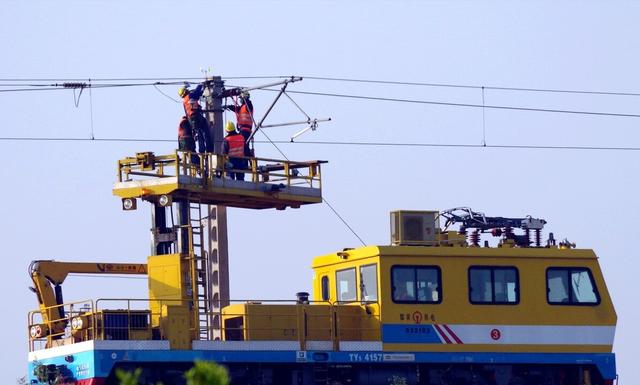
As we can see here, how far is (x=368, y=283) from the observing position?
86.8 ft

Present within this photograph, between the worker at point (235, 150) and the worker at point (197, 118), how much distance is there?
540 millimetres

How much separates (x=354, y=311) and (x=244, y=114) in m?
6.33

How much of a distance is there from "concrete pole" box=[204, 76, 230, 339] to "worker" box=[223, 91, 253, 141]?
1.56 ft

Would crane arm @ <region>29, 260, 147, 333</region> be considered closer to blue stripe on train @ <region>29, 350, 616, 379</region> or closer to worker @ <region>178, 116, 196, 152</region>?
blue stripe on train @ <region>29, 350, 616, 379</region>

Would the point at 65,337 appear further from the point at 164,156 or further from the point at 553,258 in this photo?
the point at 553,258

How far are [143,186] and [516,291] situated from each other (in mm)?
8880

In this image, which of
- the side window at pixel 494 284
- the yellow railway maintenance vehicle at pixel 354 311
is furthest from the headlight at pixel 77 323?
the side window at pixel 494 284

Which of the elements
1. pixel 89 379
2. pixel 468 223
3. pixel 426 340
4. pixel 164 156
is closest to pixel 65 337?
pixel 89 379

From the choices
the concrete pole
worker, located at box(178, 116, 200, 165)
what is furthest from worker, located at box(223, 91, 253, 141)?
worker, located at box(178, 116, 200, 165)

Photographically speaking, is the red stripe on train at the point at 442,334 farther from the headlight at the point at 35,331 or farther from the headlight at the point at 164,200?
the headlight at the point at 35,331

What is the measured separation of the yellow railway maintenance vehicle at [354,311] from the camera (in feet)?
80.1

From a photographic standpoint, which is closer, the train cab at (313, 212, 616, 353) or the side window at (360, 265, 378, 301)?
the train cab at (313, 212, 616, 353)

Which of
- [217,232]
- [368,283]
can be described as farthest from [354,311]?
[217,232]

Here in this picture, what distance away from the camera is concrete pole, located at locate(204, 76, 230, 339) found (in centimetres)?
2805
